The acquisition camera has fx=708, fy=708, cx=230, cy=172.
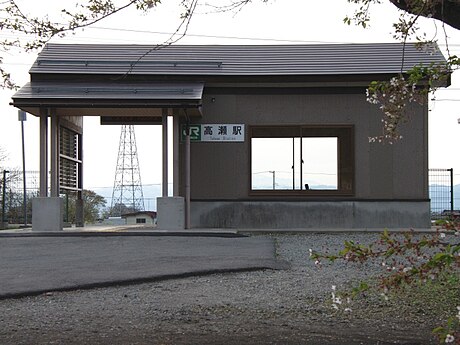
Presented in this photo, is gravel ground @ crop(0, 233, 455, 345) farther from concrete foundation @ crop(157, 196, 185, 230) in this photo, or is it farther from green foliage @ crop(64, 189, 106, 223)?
green foliage @ crop(64, 189, 106, 223)

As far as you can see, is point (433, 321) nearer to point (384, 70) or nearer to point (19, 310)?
point (19, 310)

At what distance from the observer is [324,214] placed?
1698cm

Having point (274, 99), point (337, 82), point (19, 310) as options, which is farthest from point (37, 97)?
point (19, 310)

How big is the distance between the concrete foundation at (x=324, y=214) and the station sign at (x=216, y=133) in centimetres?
155

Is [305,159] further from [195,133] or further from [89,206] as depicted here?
[89,206]

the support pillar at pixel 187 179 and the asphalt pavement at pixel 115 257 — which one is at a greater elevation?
the support pillar at pixel 187 179

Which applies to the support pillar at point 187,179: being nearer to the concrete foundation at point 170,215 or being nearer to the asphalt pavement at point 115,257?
the concrete foundation at point 170,215

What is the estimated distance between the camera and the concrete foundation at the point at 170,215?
1590 cm

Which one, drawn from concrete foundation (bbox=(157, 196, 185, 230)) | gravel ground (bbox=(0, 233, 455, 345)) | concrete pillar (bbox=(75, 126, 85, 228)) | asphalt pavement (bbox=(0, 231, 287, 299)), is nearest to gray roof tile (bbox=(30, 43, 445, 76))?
concrete pillar (bbox=(75, 126, 85, 228))

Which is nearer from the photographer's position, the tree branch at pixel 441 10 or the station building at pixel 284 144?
the tree branch at pixel 441 10

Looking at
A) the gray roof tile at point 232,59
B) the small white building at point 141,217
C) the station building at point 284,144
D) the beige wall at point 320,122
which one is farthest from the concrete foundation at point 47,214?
the small white building at point 141,217

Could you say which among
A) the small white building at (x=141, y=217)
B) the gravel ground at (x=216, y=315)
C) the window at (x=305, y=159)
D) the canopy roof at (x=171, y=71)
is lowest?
the gravel ground at (x=216, y=315)

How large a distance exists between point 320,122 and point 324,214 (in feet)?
7.33

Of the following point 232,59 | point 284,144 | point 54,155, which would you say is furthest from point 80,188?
point 284,144
